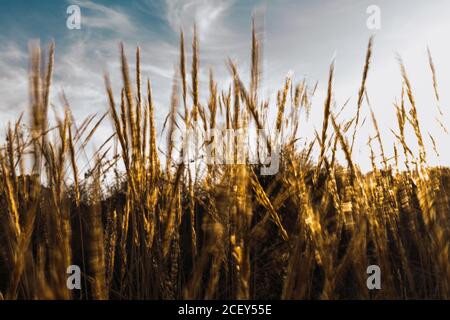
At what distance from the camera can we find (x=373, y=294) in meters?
1.38

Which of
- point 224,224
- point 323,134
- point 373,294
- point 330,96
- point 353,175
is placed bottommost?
point 373,294

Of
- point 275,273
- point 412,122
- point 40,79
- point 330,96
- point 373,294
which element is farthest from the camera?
point 275,273

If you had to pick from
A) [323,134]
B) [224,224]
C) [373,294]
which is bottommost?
[373,294]

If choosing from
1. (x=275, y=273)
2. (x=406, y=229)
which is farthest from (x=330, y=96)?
(x=406, y=229)

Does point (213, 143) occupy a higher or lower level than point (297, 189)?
higher

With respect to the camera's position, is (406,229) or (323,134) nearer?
(323,134)

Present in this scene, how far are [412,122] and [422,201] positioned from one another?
36 centimetres

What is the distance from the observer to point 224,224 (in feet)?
4.33

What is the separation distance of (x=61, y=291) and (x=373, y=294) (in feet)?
3.23

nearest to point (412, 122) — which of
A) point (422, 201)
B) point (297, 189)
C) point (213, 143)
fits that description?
point (422, 201)

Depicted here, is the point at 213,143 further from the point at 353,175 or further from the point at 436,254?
the point at 436,254

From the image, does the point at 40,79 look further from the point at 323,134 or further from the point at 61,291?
the point at 323,134

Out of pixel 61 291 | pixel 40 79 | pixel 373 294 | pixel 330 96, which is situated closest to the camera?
pixel 61 291

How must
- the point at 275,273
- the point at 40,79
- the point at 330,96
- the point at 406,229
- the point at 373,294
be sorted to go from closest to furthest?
the point at 40,79 → the point at 330,96 → the point at 373,294 → the point at 275,273 → the point at 406,229
